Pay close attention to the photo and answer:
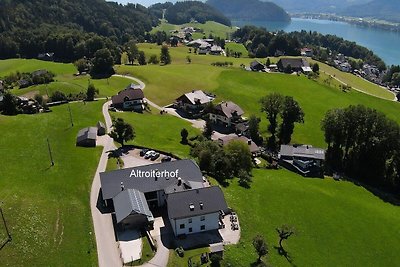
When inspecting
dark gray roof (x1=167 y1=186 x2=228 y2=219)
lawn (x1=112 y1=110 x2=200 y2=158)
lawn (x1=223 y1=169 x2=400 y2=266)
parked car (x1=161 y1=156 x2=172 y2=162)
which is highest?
dark gray roof (x1=167 y1=186 x2=228 y2=219)

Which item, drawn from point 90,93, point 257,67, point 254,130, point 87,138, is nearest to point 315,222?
point 254,130

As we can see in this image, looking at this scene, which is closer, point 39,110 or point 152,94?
point 39,110

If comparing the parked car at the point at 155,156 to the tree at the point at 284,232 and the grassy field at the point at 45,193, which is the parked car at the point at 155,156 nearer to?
the grassy field at the point at 45,193

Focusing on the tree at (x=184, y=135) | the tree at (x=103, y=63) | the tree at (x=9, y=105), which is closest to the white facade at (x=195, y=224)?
the tree at (x=184, y=135)

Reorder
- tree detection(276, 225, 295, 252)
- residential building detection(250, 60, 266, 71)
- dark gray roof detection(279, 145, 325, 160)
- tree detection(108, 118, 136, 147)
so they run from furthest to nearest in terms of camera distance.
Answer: residential building detection(250, 60, 266, 71), dark gray roof detection(279, 145, 325, 160), tree detection(108, 118, 136, 147), tree detection(276, 225, 295, 252)

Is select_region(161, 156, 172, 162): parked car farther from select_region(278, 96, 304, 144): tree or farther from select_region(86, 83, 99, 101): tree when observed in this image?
select_region(86, 83, 99, 101): tree

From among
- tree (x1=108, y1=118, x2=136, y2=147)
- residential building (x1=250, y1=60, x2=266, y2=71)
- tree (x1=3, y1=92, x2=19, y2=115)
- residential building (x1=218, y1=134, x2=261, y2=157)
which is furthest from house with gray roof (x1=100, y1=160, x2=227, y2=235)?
residential building (x1=250, y1=60, x2=266, y2=71)

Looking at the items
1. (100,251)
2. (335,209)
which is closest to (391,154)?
(335,209)

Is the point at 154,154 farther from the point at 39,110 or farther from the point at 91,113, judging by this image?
the point at 39,110
